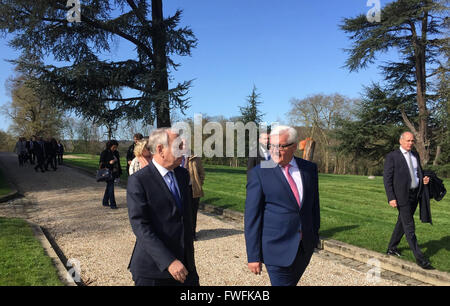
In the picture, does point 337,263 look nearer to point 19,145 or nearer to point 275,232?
point 275,232

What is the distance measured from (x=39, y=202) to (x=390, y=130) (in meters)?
25.1

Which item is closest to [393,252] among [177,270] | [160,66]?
[177,270]

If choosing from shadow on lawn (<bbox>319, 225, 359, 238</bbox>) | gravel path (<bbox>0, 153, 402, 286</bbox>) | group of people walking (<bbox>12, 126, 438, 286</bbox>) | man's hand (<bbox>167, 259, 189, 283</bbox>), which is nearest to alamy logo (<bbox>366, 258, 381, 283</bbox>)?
gravel path (<bbox>0, 153, 402, 286</bbox>)

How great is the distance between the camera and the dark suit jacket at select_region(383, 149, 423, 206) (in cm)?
474

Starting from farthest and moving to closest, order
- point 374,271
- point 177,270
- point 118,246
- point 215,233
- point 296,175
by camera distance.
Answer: point 215,233
point 118,246
point 374,271
point 296,175
point 177,270

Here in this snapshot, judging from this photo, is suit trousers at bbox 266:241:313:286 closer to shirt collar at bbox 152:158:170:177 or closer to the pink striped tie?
the pink striped tie

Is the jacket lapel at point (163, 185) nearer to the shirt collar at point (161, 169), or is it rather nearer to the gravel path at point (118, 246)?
the shirt collar at point (161, 169)

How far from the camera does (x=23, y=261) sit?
458 cm

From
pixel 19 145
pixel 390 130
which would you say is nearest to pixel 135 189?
pixel 19 145

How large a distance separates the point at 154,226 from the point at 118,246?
3878mm

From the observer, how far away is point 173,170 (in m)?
2.52

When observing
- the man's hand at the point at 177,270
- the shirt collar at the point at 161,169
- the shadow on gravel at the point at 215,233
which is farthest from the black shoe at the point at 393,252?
the shirt collar at the point at 161,169

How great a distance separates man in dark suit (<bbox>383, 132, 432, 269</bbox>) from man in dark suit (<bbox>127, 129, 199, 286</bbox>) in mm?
3738

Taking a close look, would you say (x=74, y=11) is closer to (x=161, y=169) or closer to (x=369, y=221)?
(x=369, y=221)
